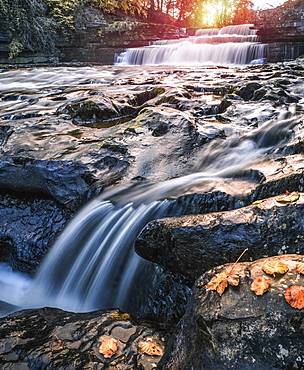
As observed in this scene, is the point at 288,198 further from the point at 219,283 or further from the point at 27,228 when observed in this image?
the point at 27,228

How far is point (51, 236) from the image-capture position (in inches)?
141

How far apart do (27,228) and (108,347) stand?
2.20m

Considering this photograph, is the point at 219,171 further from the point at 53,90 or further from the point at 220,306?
the point at 53,90

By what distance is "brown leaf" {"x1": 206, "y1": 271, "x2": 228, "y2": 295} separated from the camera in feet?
5.52

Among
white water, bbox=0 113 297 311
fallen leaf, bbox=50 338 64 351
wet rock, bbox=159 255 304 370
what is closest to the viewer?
wet rock, bbox=159 255 304 370

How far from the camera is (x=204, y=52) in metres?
20.7

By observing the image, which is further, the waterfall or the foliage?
the foliage

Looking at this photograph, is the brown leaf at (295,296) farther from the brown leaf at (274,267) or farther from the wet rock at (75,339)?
the wet rock at (75,339)

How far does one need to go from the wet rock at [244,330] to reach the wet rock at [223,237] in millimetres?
443

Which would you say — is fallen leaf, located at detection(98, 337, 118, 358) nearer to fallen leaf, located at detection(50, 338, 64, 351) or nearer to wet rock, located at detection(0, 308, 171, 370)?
wet rock, located at detection(0, 308, 171, 370)

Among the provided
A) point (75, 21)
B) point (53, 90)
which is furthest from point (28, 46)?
→ point (53, 90)

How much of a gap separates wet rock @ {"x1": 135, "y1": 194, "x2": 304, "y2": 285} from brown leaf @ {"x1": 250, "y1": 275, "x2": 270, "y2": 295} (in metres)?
0.60

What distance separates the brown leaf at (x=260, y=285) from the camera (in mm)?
1560

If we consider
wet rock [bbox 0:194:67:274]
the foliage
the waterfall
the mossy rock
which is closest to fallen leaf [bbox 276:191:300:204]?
wet rock [bbox 0:194:67:274]
